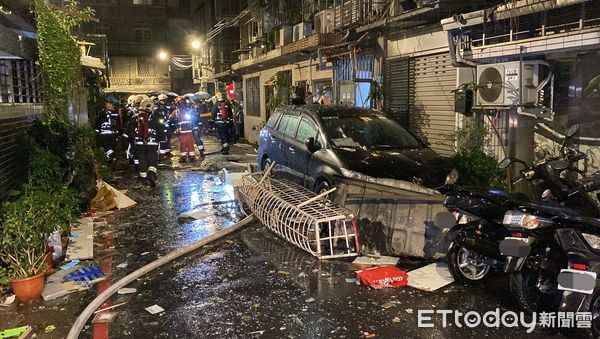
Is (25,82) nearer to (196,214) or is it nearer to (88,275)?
(196,214)

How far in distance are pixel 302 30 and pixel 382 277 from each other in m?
12.2

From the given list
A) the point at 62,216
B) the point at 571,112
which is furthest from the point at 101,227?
the point at 571,112

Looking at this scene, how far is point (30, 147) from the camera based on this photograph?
7418mm

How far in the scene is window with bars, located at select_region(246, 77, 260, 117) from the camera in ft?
70.9

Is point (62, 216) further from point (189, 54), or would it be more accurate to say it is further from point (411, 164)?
point (189, 54)

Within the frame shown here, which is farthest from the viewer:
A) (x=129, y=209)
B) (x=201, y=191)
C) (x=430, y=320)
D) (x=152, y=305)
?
(x=201, y=191)

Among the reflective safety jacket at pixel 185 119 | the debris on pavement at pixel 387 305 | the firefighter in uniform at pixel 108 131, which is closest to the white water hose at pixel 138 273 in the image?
the debris on pavement at pixel 387 305

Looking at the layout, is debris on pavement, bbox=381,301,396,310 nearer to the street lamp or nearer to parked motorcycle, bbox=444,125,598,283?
parked motorcycle, bbox=444,125,598,283

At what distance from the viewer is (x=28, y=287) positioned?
4977 mm

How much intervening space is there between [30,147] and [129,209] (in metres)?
2.25

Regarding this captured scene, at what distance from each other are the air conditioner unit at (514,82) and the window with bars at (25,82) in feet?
24.7

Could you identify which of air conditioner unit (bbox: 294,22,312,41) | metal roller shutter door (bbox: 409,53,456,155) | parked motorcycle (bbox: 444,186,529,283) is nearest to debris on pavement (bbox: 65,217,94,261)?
parked motorcycle (bbox: 444,186,529,283)

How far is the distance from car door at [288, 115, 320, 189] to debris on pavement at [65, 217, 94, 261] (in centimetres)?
338

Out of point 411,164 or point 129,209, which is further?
point 129,209
